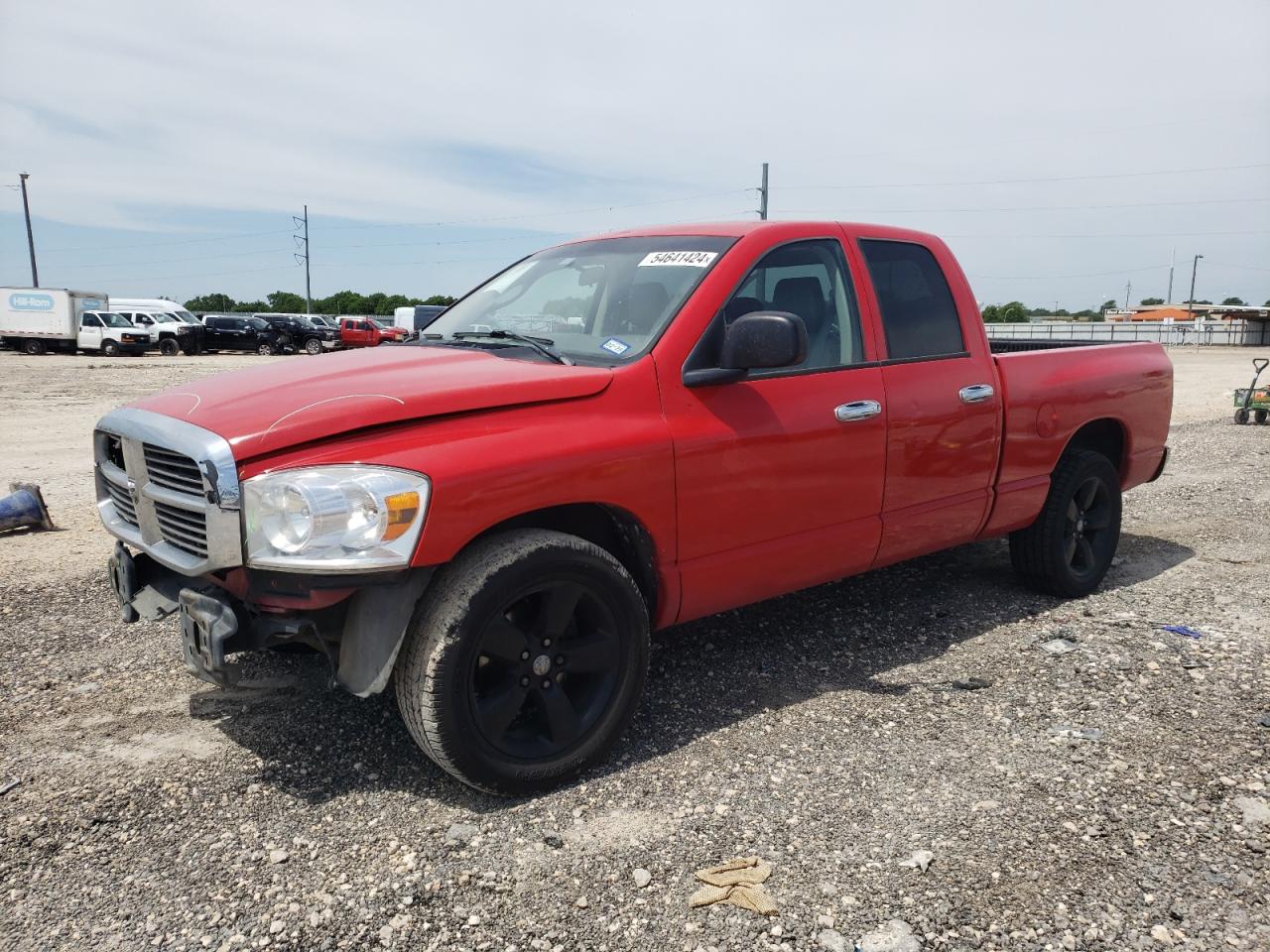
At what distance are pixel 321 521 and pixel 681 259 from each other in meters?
1.78

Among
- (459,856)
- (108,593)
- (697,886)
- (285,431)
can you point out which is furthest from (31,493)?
(697,886)

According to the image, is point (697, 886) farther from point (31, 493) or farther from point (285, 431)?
point (31, 493)

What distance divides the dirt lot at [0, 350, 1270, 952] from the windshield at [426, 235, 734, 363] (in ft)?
4.82

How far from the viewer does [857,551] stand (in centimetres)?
398

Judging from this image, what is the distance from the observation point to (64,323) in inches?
1309

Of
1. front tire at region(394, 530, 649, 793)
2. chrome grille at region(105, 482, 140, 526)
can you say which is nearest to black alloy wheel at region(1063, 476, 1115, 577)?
front tire at region(394, 530, 649, 793)

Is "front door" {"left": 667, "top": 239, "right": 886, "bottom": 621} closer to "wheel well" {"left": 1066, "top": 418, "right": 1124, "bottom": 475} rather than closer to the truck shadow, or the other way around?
the truck shadow

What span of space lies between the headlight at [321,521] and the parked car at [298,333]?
3608 centimetres

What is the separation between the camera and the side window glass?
377 cm

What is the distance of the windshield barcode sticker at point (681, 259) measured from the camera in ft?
11.9

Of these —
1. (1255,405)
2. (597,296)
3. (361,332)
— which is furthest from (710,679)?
(361,332)

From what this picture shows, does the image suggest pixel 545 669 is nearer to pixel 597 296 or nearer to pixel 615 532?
pixel 615 532

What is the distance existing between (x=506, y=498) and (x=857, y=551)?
1.74 m

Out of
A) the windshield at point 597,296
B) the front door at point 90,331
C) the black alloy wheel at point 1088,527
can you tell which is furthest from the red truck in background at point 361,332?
the black alloy wheel at point 1088,527
